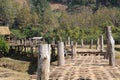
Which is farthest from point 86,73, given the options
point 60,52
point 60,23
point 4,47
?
point 60,23

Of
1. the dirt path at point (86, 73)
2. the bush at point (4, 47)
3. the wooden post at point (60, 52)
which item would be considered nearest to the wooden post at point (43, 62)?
the dirt path at point (86, 73)

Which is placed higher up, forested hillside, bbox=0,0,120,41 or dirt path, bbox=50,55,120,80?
forested hillside, bbox=0,0,120,41

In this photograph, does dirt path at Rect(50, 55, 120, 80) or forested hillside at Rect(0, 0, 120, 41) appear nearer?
dirt path at Rect(50, 55, 120, 80)

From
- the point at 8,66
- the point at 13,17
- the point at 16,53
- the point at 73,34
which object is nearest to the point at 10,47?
the point at 16,53

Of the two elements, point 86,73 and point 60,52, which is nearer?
point 86,73

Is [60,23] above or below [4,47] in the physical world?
above

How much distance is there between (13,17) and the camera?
4094 inches

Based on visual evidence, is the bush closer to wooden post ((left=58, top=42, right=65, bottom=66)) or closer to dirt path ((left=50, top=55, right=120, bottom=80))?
wooden post ((left=58, top=42, right=65, bottom=66))

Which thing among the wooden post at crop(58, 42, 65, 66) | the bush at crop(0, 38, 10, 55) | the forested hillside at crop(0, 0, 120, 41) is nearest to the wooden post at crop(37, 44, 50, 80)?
the wooden post at crop(58, 42, 65, 66)

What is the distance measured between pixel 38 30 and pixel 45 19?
14.2m

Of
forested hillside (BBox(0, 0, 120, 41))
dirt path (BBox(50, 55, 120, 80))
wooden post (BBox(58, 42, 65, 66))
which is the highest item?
forested hillside (BBox(0, 0, 120, 41))

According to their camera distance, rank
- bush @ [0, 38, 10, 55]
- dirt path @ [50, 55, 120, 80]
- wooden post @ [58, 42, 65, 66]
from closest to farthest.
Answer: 1. dirt path @ [50, 55, 120, 80]
2. wooden post @ [58, 42, 65, 66]
3. bush @ [0, 38, 10, 55]

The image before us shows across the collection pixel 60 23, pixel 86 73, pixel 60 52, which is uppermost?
pixel 60 23

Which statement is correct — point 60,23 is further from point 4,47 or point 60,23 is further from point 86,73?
point 86,73
